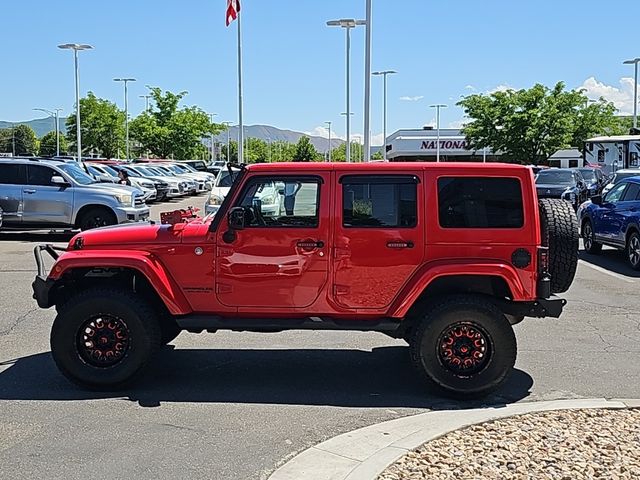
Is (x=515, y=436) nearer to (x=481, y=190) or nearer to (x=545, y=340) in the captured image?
(x=481, y=190)

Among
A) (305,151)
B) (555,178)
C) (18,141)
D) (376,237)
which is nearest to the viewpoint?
(376,237)

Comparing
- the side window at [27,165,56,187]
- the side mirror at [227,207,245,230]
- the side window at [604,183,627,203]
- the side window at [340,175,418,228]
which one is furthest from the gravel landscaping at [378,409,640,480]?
the side window at [27,165,56,187]

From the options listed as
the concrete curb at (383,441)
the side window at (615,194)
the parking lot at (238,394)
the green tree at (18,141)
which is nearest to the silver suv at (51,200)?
the parking lot at (238,394)

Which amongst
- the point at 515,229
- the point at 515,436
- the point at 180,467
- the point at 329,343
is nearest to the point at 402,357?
the point at 329,343

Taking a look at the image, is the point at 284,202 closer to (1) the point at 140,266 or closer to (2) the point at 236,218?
(2) the point at 236,218

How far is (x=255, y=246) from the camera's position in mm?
6430

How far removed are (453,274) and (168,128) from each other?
193 ft

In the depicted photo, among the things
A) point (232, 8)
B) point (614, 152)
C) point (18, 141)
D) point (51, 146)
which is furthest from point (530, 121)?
point (18, 141)

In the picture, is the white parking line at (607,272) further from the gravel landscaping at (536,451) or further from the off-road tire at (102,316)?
the off-road tire at (102,316)

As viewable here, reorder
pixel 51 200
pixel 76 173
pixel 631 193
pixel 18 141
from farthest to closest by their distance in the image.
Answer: pixel 18 141
pixel 76 173
pixel 51 200
pixel 631 193

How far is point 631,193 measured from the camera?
605 inches

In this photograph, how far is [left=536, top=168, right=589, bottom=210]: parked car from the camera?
25547 millimetres

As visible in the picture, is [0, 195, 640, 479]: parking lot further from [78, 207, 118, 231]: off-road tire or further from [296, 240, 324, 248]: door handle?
[78, 207, 118, 231]: off-road tire

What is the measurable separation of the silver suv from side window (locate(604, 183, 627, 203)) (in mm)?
10668
